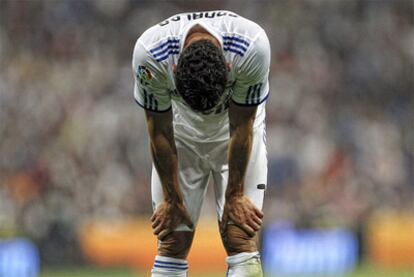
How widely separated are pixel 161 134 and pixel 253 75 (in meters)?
0.75

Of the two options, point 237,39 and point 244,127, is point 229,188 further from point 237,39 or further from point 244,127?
point 237,39

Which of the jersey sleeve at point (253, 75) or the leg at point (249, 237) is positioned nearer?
the jersey sleeve at point (253, 75)

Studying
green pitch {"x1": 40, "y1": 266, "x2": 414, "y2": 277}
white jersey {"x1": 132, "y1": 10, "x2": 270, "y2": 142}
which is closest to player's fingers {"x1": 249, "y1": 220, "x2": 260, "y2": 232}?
white jersey {"x1": 132, "y1": 10, "x2": 270, "y2": 142}

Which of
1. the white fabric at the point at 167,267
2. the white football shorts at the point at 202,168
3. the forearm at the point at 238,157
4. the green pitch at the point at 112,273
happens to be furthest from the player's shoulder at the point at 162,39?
the green pitch at the point at 112,273

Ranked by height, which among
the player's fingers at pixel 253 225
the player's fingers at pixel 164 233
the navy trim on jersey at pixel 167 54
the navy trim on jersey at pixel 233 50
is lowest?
the player's fingers at pixel 164 233

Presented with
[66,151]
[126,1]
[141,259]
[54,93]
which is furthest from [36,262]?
[126,1]

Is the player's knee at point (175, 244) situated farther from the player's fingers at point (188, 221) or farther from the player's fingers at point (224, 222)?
the player's fingers at point (224, 222)

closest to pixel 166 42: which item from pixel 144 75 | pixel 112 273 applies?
pixel 144 75

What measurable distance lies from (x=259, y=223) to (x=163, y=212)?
0.67 metres

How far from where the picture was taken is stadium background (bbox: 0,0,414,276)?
15523mm

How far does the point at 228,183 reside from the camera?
7238 millimetres

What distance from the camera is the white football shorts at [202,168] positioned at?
7426mm

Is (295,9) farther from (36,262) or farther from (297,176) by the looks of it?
(36,262)

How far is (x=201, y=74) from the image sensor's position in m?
6.41
